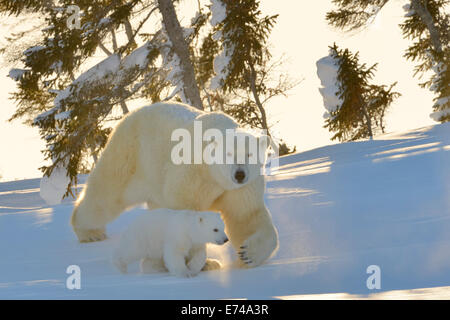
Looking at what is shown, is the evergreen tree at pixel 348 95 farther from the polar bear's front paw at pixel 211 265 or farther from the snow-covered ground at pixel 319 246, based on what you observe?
the polar bear's front paw at pixel 211 265

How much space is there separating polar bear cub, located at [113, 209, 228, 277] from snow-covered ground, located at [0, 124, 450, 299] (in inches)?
5.0

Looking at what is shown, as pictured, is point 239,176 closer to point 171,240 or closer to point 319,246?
point 171,240

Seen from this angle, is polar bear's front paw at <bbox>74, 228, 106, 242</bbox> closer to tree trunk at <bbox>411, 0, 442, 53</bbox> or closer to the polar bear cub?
the polar bear cub

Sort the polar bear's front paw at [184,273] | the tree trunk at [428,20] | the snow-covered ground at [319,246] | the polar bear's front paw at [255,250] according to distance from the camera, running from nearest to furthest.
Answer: the snow-covered ground at [319,246], the polar bear's front paw at [184,273], the polar bear's front paw at [255,250], the tree trunk at [428,20]

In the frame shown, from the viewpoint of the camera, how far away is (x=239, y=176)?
4.18 m

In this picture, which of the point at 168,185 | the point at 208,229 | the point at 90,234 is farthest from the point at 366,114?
the point at 208,229

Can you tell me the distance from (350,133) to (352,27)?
13.3 feet

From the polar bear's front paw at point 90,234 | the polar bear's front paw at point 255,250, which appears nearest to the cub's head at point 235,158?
the polar bear's front paw at point 255,250

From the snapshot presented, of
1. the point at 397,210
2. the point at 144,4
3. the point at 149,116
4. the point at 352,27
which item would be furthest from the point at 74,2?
the point at 397,210

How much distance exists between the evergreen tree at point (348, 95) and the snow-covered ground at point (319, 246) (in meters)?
12.5

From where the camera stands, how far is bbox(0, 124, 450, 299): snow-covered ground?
11.2 ft

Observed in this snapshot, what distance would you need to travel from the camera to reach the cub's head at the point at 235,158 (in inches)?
165

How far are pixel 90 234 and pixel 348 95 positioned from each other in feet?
52.3

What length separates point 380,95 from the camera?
831 inches
